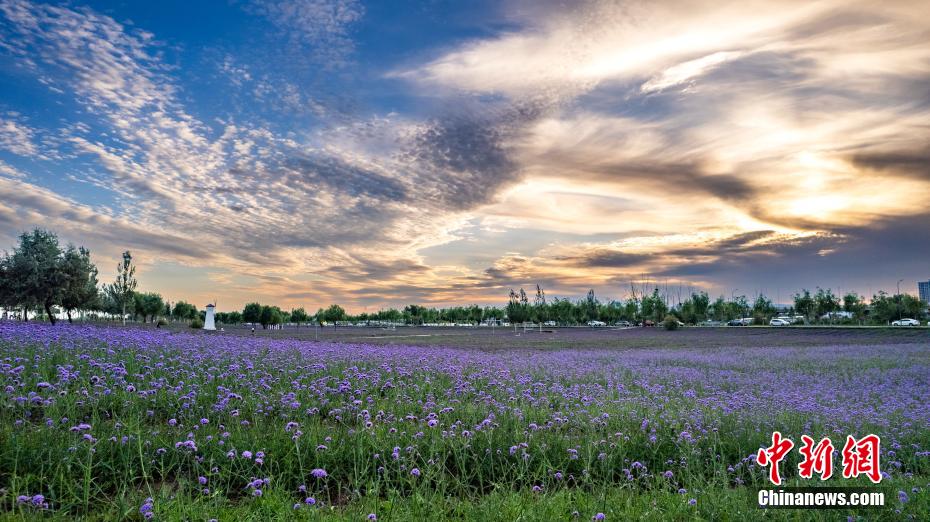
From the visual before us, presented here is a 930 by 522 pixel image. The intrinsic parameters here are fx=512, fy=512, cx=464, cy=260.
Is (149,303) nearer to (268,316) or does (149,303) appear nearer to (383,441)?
(268,316)

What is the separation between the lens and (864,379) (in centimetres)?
1552

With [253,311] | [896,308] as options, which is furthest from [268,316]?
[896,308]

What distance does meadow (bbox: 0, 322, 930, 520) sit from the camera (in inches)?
198

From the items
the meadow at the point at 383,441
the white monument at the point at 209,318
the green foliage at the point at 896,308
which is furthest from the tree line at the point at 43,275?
the green foliage at the point at 896,308

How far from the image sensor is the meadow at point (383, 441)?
5023mm

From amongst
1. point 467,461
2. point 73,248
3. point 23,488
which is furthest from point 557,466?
point 73,248

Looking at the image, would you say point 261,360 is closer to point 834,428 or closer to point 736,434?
point 736,434

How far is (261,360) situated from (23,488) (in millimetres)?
7308

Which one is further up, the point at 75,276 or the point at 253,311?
the point at 75,276

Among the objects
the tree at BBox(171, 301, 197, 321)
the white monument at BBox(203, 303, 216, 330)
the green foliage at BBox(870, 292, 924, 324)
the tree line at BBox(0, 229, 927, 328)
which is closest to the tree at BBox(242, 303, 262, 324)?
the tree line at BBox(0, 229, 927, 328)

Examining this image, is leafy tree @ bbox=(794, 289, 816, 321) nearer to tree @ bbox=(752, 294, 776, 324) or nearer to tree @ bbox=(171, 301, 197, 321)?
tree @ bbox=(752, 294, 776, 324)

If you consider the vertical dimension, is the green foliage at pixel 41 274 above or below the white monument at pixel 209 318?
above

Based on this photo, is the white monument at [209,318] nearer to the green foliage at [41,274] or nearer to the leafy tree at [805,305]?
the green foliage at [41,274]

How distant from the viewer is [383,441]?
673 centimetres
